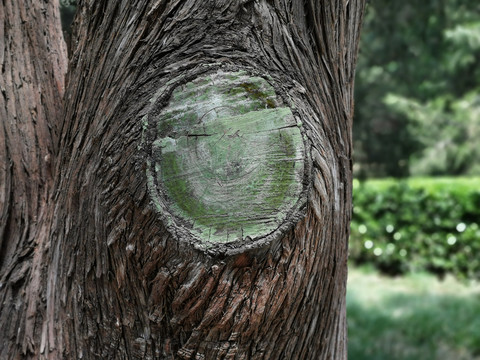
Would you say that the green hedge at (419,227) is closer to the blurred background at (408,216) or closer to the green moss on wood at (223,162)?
the blurred background at (408,216)

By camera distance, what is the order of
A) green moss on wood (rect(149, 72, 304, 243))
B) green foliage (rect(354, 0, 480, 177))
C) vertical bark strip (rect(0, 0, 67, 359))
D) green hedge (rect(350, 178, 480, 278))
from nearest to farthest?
green moss on wood (rect(149, 72, 304, 243))
vertical bark strip (rect(0, 0, 67, 359))
green foliage (rect(354, 0, 480, 177))
green hedge (rect(350, 178, 480, 278))

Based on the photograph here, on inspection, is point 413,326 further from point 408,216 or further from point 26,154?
point 26,154

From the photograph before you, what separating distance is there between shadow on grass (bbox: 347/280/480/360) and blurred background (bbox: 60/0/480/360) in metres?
0.01

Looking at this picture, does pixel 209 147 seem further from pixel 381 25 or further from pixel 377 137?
pixel 377 137

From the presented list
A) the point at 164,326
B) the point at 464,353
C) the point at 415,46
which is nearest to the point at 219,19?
the point at 164,326

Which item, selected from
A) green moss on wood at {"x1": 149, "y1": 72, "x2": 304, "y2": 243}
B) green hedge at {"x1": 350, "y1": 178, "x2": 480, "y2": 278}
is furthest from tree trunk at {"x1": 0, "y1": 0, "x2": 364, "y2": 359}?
green hedge at {"x1": 350, "y1": 178, "x2": 480, "y2": 278}

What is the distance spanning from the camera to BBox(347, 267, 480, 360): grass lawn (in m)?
5.25

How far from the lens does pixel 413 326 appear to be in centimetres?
590

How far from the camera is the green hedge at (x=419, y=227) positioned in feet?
26.9

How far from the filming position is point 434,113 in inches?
539

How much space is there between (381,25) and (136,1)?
515 centimetres

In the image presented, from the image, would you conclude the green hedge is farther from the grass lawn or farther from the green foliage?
the green foliage

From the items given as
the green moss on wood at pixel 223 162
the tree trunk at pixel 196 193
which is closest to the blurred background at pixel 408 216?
the tree trunk at pixel 196 193

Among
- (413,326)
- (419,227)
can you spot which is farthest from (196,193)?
(419,227)
